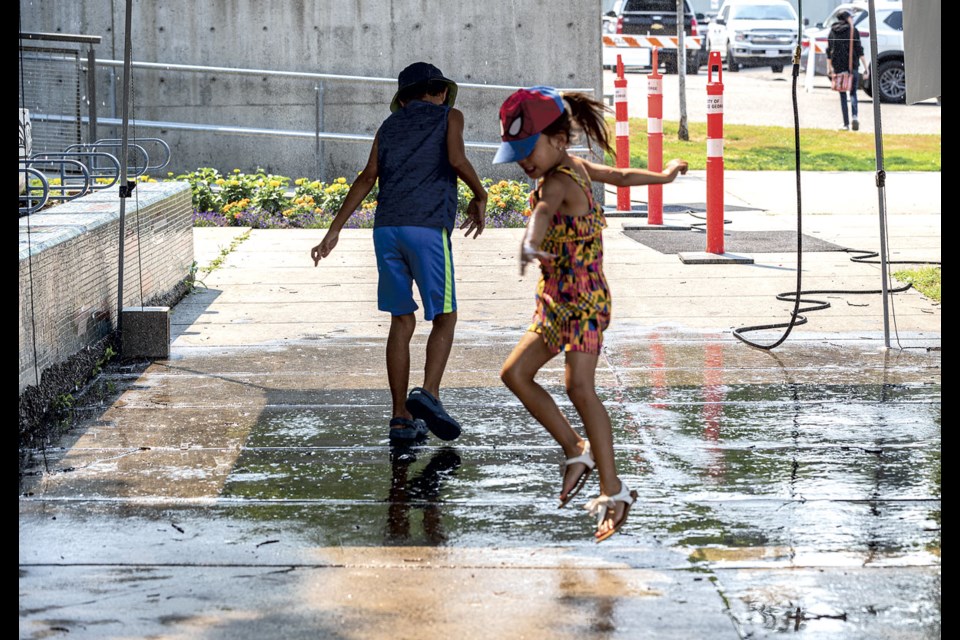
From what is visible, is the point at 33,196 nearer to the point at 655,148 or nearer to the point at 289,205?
the point at 289,205

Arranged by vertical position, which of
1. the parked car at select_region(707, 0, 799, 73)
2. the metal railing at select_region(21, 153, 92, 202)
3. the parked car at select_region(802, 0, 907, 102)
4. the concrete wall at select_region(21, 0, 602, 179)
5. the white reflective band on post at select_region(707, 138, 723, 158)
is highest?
the parked car at select_region(707, 0, 799, 73)

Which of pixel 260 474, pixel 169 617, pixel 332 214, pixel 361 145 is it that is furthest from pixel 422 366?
pixel 361 145

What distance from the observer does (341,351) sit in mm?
8656

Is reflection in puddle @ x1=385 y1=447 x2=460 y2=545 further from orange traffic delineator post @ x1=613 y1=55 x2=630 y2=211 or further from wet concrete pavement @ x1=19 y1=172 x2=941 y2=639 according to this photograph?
orange traffic delineator post @ x1=613 y1=55 x2=630 y2=211

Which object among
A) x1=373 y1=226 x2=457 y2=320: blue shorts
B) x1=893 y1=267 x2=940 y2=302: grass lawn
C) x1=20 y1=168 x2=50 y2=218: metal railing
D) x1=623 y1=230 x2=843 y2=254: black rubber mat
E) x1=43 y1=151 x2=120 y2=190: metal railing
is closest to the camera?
x1=373 y1=226 x2=457 y2=320: blue shorts

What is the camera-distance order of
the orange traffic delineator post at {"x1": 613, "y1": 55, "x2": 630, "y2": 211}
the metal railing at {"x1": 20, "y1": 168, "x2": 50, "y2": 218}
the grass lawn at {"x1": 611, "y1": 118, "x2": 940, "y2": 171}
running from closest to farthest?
1. the metal railing at {"x1": 20, "y1": 168, "x2": 50, "y2": 218}
2. the orange traffic delineator post at {"x1": 613, "y1": 55, "x2": 630, "y2": 211}
3. the grass lawn at {"x1": 611, "y1": 118, "x2": 940, "y2": 171}

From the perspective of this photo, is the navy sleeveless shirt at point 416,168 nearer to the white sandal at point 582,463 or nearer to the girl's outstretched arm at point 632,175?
the girl's outstretched arm at point 632,175

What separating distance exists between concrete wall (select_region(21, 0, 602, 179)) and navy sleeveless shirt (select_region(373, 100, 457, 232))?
11463 mm

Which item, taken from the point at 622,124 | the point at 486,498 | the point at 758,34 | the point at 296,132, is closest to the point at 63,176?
the point at 486,498

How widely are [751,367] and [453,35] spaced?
1078 cm

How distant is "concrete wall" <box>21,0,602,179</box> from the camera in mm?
17859

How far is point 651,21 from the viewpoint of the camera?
34844 mm

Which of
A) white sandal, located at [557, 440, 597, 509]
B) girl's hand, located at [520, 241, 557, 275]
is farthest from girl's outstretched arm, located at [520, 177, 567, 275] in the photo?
white sandal, located at [557, 440, 597, 509]

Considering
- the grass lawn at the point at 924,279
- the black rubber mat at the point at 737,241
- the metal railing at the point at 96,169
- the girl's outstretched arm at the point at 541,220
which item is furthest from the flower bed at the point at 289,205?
the girl's outstretched arm at the point at 541,220
